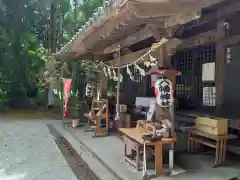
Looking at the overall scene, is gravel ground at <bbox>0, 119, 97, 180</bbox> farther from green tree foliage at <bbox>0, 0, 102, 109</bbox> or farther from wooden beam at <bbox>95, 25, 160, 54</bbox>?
green tree foliage at <bbox>0, 0, 102, 109</bbox>

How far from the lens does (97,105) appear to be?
1021cm

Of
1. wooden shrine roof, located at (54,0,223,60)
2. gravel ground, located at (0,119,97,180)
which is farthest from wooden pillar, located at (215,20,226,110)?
gravel ground, located at (0,119,97,180)

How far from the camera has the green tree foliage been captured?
60.5 feet

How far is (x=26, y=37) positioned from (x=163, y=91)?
1678cm

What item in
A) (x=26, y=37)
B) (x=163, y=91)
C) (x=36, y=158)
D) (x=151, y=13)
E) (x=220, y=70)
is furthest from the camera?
(x=26, y=37)

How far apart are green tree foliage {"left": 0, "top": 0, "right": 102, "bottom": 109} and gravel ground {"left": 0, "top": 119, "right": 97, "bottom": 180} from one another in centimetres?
968

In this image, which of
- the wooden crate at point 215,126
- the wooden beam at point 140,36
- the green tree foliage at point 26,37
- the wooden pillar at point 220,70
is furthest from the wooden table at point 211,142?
the green tree foliage at point 26,37

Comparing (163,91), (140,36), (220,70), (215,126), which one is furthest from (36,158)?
(220,70)

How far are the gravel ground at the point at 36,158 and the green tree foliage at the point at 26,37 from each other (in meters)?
9.68

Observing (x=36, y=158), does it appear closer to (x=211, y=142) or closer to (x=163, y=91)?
(x=163, y=91)

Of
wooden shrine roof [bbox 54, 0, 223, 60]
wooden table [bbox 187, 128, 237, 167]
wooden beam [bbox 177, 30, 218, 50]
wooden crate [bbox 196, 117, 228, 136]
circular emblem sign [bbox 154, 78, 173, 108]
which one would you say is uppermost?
wooden beam [bbox 177, 30, 218, 50]

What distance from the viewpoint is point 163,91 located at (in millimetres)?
4855

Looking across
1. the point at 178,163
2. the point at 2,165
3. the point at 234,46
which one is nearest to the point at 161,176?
the point at 178,163

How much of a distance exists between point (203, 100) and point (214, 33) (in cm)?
199
